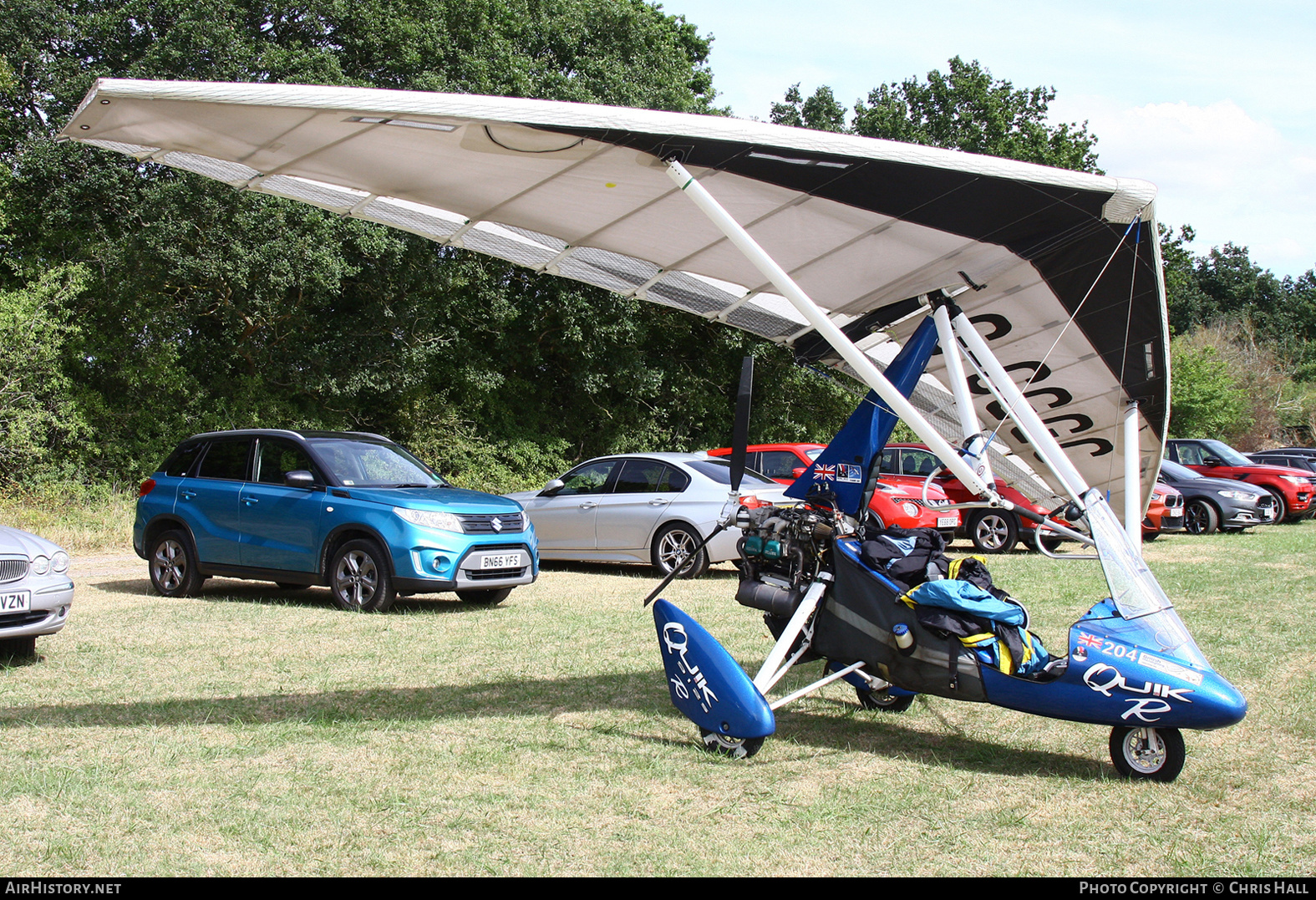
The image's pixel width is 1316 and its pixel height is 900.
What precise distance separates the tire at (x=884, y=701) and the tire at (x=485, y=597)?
5125 mm

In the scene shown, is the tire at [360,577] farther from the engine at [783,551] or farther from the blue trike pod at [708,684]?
the engine at [783,551]

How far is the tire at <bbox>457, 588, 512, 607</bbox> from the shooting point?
34.8ft

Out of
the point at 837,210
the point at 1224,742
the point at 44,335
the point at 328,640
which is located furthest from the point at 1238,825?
the point at 44,335

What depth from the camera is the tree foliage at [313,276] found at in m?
19.8

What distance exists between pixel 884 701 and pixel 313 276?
1668 cm

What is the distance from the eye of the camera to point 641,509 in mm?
13156

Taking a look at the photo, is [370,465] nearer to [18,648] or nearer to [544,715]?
[18,648]

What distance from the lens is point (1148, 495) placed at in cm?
751

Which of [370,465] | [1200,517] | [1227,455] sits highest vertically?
[1227,455]

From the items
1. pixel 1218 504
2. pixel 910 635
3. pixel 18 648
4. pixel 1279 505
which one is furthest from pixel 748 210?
pixel 1279 505

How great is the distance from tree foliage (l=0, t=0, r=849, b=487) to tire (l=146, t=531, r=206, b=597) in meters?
9.61

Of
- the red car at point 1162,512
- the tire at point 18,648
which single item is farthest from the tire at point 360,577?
the red car at point 1162,512

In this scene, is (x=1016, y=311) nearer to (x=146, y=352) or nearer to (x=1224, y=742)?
(x=1224, y=742)

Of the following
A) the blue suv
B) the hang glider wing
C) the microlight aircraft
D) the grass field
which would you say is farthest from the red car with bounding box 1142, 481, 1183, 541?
the blue suv
